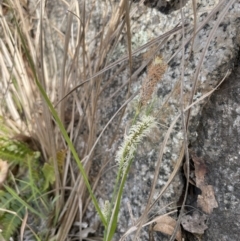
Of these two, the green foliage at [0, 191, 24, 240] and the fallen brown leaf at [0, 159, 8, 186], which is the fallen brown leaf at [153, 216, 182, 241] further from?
the fallen brown leaf at [0, 159, 8, 186]

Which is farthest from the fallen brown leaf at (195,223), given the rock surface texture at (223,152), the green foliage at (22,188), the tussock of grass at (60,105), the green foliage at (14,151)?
the green foliage at (14,151)

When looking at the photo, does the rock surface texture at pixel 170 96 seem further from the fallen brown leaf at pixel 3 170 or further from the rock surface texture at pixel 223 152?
the fallen brown leaf at pixel 3 170

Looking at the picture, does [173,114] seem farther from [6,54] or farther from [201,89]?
[6,54]

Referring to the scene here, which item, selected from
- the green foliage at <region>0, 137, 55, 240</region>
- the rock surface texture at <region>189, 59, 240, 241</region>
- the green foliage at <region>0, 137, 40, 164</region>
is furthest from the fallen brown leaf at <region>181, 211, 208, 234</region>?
the green foliage at <region>0, 137, 40, 164</region>

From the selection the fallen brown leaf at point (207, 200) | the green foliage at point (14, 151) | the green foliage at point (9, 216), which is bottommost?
the green foliage at point (9, 216)

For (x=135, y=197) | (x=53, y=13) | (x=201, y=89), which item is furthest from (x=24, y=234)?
(x=53, y=13)

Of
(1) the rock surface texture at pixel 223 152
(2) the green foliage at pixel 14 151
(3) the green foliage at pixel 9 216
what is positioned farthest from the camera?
(2) the green foliage at pixel 14 151
